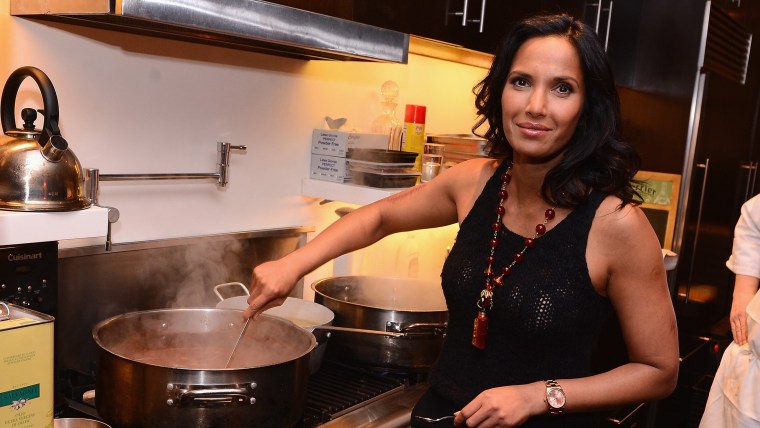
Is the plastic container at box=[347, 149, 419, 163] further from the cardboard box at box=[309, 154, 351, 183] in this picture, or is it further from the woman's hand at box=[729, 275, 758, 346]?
the woman's hand at box=[729, 275, 758, 346]

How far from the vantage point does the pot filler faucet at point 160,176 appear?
5.24 feet

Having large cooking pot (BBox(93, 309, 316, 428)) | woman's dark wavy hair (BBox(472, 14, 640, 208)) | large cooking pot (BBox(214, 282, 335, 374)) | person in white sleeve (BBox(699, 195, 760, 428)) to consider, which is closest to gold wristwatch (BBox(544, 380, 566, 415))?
woman's dark wavy hair (BBox(472, 14, 640, 208))

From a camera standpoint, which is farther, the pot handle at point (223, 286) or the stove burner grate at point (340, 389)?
the pot handle at point (223, 286)

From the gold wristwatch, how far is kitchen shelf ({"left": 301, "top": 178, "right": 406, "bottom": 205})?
904 millimetres

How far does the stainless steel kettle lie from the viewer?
1241 millimetres

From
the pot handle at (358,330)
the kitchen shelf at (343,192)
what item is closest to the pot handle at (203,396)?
the pot handle at (358,330)

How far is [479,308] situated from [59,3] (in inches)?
37.2

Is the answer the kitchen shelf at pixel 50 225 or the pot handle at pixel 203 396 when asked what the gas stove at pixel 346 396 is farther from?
the kitchen shelf at pixel 50 225

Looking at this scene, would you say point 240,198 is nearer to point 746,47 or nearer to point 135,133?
point 135,133

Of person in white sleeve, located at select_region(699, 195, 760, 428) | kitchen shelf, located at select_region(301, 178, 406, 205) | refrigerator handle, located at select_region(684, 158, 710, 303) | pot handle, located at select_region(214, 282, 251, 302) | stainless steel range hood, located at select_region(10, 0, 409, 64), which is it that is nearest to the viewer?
stainless steel range hood, located at select_region(10, 0, 409, 64)

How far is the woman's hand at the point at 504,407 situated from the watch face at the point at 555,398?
0.01 m

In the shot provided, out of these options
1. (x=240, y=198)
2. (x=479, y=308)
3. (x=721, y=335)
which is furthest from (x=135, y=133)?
(x=721, y=335)

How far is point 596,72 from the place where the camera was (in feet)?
4.40

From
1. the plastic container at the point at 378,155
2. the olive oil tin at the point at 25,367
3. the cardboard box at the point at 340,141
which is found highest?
the cardboard box at the point at 340,141
